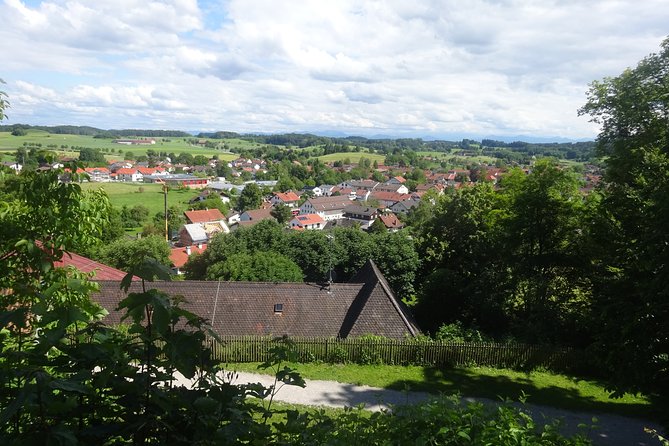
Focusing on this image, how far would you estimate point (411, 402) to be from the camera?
1248 centimetres

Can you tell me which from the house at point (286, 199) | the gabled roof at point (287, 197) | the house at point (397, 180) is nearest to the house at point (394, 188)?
the house at point (397, 180)

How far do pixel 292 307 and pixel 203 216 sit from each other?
203ft

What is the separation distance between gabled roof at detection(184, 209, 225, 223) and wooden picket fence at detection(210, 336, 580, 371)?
62.2 metres

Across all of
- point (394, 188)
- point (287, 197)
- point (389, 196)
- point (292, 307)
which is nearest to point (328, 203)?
point (287, 197)

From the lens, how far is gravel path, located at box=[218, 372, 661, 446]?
36.7 ft

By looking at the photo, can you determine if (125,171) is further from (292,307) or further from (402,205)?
(292,307)

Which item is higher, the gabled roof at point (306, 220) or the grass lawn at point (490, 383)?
the grass lawn at point (490, 383)

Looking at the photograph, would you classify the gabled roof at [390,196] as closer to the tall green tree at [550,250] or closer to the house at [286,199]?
the house at [286,199]

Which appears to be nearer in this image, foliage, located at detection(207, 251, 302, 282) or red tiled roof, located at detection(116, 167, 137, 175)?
foliage, located at detection(207, 251, 302, 282)

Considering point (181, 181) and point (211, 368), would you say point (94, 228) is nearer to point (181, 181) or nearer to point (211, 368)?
point (211, 368)

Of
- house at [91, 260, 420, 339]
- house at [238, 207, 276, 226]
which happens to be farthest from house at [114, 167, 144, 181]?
house at [91, 260, 420, 339]

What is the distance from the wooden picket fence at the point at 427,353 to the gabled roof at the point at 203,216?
62.2m

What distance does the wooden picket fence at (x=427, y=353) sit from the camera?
1552cm

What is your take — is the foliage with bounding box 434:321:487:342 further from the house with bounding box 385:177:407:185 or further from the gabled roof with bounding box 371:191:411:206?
the house with bounding box 385:177:407:185
